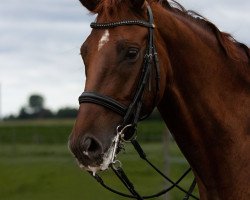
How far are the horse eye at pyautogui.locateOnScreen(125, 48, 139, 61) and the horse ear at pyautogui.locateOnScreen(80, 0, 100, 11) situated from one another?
0.48 metres

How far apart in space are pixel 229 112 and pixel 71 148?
1049mm

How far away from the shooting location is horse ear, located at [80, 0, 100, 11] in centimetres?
448

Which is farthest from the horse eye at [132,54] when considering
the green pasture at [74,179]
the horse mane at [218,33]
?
the green pasture at [74,179]

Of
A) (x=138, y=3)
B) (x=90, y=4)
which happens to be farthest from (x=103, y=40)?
(x=90, y=4)

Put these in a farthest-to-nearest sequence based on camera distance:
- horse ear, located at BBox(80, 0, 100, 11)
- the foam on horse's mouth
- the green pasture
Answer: the green pasture < horse ear, located at BBox(80, 0, 100, 11) < the foam on horse's mouth

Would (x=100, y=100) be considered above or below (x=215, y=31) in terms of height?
below

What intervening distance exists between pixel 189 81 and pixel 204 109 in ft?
0.61

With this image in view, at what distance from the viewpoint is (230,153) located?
4.37m

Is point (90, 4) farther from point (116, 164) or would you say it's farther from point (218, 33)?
point (116, 164)

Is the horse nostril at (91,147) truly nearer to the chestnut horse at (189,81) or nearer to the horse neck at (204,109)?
the chestnut horse at (189,81)

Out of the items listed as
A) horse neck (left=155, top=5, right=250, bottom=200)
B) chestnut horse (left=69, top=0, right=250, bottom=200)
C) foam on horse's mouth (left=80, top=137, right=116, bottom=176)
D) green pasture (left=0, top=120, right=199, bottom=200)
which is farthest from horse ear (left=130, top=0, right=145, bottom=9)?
green pasture (left=0, top=120, right=199, bottom=200)

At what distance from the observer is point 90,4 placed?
452cm

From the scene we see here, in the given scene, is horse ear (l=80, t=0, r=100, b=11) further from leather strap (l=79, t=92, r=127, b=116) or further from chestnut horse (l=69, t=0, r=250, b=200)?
leather strap (l=79, t=92, r=127, b=116)

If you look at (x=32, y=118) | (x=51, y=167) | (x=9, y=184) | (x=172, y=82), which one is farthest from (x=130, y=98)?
(x=32, y=118)
